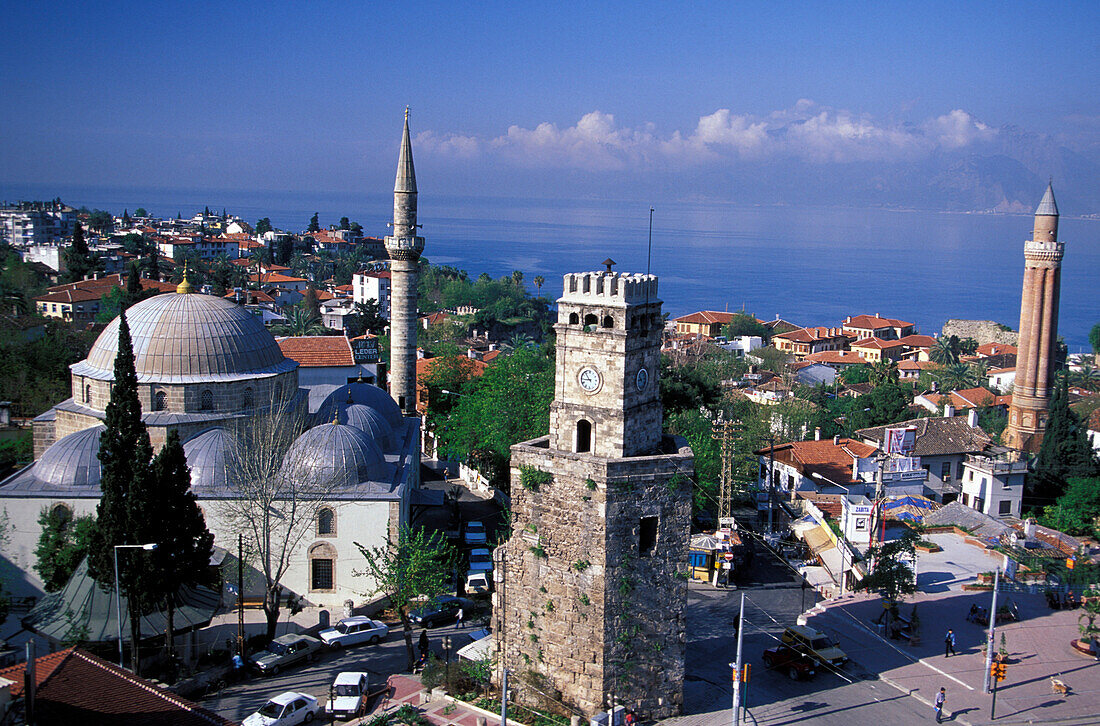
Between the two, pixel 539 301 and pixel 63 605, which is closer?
pixel 63 605

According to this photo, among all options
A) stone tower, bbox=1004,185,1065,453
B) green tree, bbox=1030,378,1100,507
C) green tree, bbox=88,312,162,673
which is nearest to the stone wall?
stone tower, bbox=1004,185,1065,453

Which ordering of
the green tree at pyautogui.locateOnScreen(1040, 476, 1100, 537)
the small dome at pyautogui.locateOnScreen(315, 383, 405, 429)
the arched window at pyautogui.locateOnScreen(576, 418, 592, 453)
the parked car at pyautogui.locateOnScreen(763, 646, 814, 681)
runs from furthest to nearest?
the green tree at pyautogui.locateOnScreen(1040, 476, 1100, 537) → the small dome at pyautogui.locateOnScreen(315, 383, 405, 429) → the parked car at pyautogui.locateOnScreen(763, 646, 814, 681) → the arched window at pyautogui.locateOnScreen(576, 418, 592, 453)

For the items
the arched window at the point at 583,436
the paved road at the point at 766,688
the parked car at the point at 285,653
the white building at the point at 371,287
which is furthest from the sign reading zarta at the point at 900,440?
the white building at the point at 371,287

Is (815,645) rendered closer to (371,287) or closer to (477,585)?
(477,585)

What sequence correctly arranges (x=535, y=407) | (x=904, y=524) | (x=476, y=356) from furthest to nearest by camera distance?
(x=476, y=356) → (x=535, y=407) → (x=904, y=524)

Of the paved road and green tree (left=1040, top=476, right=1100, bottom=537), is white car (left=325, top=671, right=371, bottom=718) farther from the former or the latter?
green tree (left=1040, top=476, right=1100, bottom=537)

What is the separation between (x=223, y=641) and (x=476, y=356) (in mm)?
40919

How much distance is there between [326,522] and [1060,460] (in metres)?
31.0

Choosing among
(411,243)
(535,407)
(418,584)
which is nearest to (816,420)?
(535,407)

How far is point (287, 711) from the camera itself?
17406mm

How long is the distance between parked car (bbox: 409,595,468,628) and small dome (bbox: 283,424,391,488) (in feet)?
12.6

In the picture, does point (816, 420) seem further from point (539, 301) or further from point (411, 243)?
point (539, 301)

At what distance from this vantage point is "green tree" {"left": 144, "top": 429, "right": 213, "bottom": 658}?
64.3 ft

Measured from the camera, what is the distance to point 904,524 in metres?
30.2
